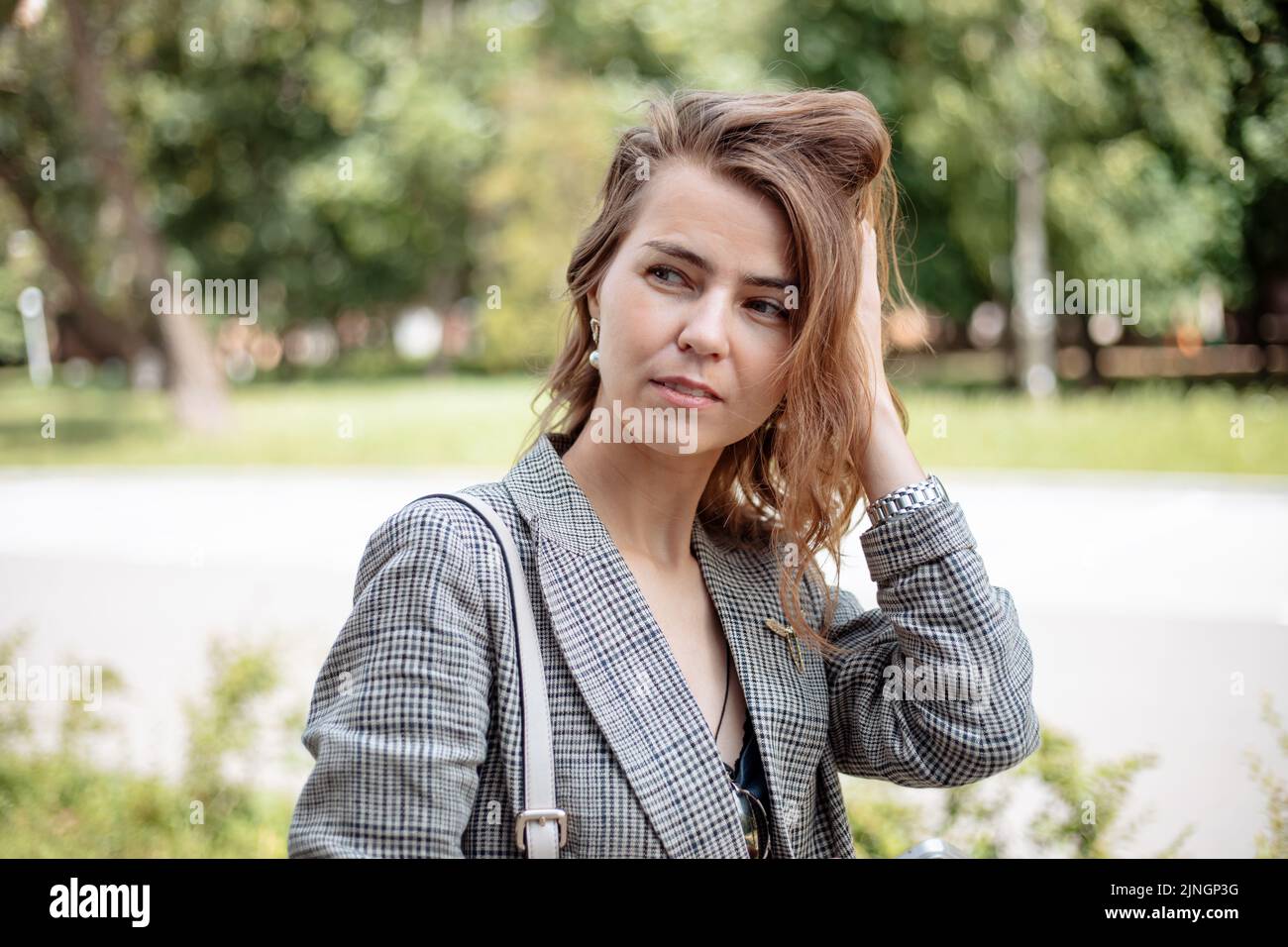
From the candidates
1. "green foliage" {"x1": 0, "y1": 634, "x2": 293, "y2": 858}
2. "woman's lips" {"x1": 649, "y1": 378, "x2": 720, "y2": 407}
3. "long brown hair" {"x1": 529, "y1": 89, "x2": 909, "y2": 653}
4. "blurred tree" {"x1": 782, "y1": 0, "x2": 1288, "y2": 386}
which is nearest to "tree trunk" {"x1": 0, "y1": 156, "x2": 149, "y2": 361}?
"blurred tree" {"x1": 782, "y1": 0, "x2": 1288, "y2": 386}

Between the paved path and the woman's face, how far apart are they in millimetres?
837

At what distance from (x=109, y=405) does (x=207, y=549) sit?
45.6 ft

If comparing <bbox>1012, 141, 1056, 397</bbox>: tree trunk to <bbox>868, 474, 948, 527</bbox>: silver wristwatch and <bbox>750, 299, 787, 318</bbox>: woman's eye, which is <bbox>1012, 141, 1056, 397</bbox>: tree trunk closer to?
<bbox>868, 474, 948, 527</bbox>: silver wristwatch

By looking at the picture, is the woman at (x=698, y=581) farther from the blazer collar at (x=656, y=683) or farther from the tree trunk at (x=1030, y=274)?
the tree trunk at (x=1030, y=274)

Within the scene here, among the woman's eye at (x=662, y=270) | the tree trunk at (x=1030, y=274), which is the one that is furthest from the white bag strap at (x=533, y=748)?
the tree trunk at (x=1030, y=274)

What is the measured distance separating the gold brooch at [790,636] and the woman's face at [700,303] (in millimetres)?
320

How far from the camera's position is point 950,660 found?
5.79 feet

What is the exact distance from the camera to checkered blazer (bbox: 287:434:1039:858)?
4.71 feet

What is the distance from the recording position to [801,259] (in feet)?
5.68

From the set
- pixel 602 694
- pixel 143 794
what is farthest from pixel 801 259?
pixel 143 794

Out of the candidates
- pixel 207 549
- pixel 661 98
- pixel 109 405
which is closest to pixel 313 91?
pixel 109 405

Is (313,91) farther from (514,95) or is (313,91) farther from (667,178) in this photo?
(667,178)

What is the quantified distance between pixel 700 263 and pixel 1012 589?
629 centimetres

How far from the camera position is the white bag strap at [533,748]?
147cm
